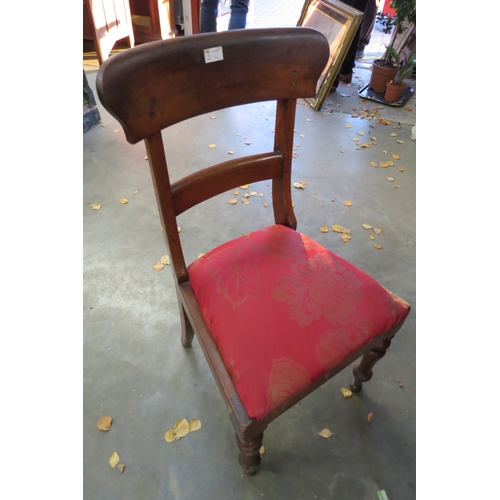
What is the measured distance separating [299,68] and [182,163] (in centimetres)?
184

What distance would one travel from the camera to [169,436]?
50.8 inches

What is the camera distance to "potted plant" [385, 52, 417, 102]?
3354mm

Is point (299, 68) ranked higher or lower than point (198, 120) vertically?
higher

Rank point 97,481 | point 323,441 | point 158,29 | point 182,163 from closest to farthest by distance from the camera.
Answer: point 97,481 → point 323,441 → point 182,163 → point 158,29

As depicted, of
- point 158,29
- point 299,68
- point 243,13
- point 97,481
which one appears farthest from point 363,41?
point 97,481

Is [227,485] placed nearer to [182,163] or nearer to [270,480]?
[270,480]

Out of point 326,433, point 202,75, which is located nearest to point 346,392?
point 326,433

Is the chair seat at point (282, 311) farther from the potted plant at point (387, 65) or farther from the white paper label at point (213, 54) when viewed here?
the potted plant at point (387, 65)

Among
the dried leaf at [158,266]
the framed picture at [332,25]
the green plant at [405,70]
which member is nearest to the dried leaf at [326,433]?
the dried leaf at [158,266]

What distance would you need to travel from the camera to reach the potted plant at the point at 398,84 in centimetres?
335

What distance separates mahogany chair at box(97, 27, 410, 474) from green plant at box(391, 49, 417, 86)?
2.96 meters

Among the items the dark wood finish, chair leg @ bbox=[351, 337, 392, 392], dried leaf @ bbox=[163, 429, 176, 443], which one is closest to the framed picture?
the dark wood finish

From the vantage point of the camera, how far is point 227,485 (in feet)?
3.91

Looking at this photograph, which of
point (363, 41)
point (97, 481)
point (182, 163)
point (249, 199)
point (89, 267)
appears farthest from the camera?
point (363, 41)
